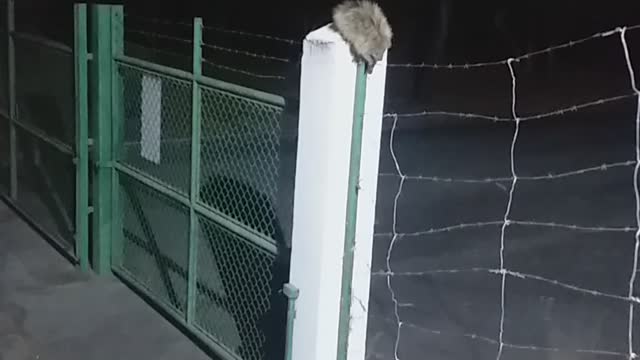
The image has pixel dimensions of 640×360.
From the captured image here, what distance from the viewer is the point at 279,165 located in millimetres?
5461

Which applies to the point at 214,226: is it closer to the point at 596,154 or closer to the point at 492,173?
the point at 492,173

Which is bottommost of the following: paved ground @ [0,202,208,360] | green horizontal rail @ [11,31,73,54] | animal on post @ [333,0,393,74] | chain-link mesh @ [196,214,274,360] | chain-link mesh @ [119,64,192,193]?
paved ground @ [0,202,208,360]

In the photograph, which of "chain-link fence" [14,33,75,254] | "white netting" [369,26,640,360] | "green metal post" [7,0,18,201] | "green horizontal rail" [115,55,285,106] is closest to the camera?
"green horizontal rail" [115,55,285,106]

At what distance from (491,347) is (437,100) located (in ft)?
31.2

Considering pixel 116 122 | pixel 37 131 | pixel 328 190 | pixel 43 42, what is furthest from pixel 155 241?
pixel 328 190

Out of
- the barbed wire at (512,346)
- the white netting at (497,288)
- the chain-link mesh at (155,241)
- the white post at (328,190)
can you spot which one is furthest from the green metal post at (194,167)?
the barbed wire at (512,346)

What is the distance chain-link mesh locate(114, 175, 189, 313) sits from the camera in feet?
16.4

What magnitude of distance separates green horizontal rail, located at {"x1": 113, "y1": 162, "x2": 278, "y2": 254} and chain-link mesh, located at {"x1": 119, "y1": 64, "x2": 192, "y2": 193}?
0.06 m

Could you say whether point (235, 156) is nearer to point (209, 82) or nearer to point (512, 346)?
point (209, 82)

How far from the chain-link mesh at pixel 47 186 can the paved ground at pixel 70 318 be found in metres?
0.36

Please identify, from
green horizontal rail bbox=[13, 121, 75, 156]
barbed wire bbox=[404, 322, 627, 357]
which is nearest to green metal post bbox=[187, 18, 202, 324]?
barbed wire bbox=[404, 322, 627, 357]

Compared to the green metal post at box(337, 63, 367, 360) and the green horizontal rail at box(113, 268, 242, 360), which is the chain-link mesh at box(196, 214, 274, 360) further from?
the green metal post at box(337, 63, 367, 360)

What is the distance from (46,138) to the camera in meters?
6.31

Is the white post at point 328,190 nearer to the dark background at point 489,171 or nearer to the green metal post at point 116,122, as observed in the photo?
the dark background at point 489,171
